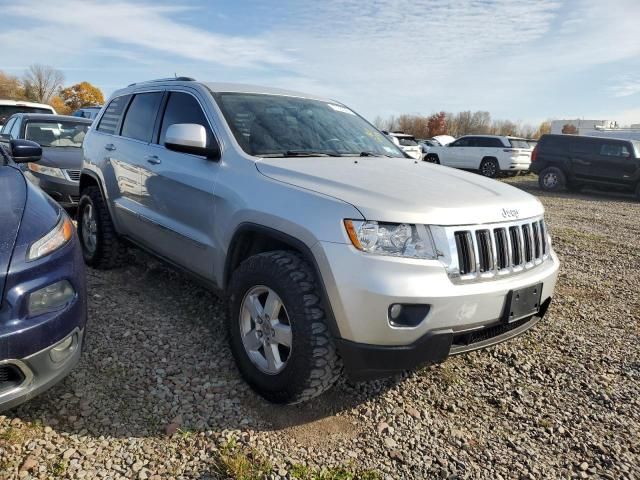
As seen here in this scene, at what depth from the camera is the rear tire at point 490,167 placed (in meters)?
17.2

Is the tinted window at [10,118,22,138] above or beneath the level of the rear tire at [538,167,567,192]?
above

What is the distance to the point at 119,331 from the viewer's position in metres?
3.38

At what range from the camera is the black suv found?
1362 cm

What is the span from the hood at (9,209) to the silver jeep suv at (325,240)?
34.3 inches

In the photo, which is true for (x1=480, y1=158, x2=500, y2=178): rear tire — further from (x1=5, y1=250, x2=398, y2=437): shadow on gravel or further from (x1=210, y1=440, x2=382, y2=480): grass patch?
(x1=210, y1=440, x2=382, y2=480): grass patch

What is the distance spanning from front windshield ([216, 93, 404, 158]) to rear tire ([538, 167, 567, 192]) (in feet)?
40.8

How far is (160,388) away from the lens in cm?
276

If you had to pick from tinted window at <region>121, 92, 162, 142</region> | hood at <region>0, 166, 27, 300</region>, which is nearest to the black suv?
tinted window at <region>121, 92, 162, 142</region>

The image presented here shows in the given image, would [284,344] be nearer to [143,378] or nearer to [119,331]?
[143,378]

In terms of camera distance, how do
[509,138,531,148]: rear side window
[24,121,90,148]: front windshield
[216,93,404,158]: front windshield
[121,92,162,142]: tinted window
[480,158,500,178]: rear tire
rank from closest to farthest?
[216,93,404,158]: front windshield < [121,92,162,142]: tinted window < [24,121,90,148]: front windshield < [509,138,531,148]: rear side window < [480,158,500,178]: rear tire

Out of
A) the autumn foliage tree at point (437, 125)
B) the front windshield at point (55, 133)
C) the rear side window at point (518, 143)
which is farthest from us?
the autumn foliage tree at point (437, 125)

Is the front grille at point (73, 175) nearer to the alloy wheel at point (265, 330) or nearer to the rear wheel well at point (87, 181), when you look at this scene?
the rear wheel well at point (87, 181)

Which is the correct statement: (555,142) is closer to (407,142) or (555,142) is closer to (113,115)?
(407,142)

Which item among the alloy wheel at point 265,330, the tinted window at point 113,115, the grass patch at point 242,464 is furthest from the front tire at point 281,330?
the tinted window at point 113,115
